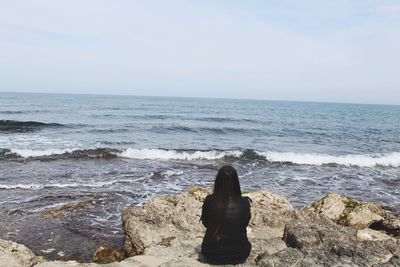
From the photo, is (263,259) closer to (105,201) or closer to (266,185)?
(105,201)

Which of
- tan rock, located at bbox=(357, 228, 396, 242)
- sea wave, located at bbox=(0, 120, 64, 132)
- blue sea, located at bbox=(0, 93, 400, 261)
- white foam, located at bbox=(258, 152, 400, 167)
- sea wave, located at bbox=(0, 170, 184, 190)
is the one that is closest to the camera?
tan rock, located at bbox=(357, 228, 396, 242)

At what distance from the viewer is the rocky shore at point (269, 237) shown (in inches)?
237

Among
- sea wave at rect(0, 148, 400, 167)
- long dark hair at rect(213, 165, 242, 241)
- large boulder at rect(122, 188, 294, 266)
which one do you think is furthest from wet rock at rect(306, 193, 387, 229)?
sea wave at rect(0, 148, 400, 167)

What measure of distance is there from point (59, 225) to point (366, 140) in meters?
33.0

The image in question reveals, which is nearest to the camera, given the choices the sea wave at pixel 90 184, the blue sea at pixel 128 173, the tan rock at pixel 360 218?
the tan rock at pixel 360 218

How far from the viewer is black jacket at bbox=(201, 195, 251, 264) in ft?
17.9

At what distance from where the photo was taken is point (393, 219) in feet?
28.8

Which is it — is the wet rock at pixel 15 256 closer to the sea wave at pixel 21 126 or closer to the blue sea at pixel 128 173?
the blue sea at pixel 128 173

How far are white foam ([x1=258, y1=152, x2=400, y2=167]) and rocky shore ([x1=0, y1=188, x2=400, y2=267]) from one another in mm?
13839

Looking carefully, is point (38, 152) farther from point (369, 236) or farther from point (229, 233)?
point (369, 236)

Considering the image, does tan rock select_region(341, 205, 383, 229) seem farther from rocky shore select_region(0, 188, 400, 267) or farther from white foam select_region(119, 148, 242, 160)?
white foam select_region(119, 148, 242, 160)

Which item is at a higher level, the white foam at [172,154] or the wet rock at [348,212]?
the wet rock at [348,212]

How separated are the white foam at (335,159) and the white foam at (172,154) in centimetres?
253

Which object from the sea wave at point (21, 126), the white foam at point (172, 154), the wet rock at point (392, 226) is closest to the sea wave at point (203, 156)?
the white foam at point (172, 154)
